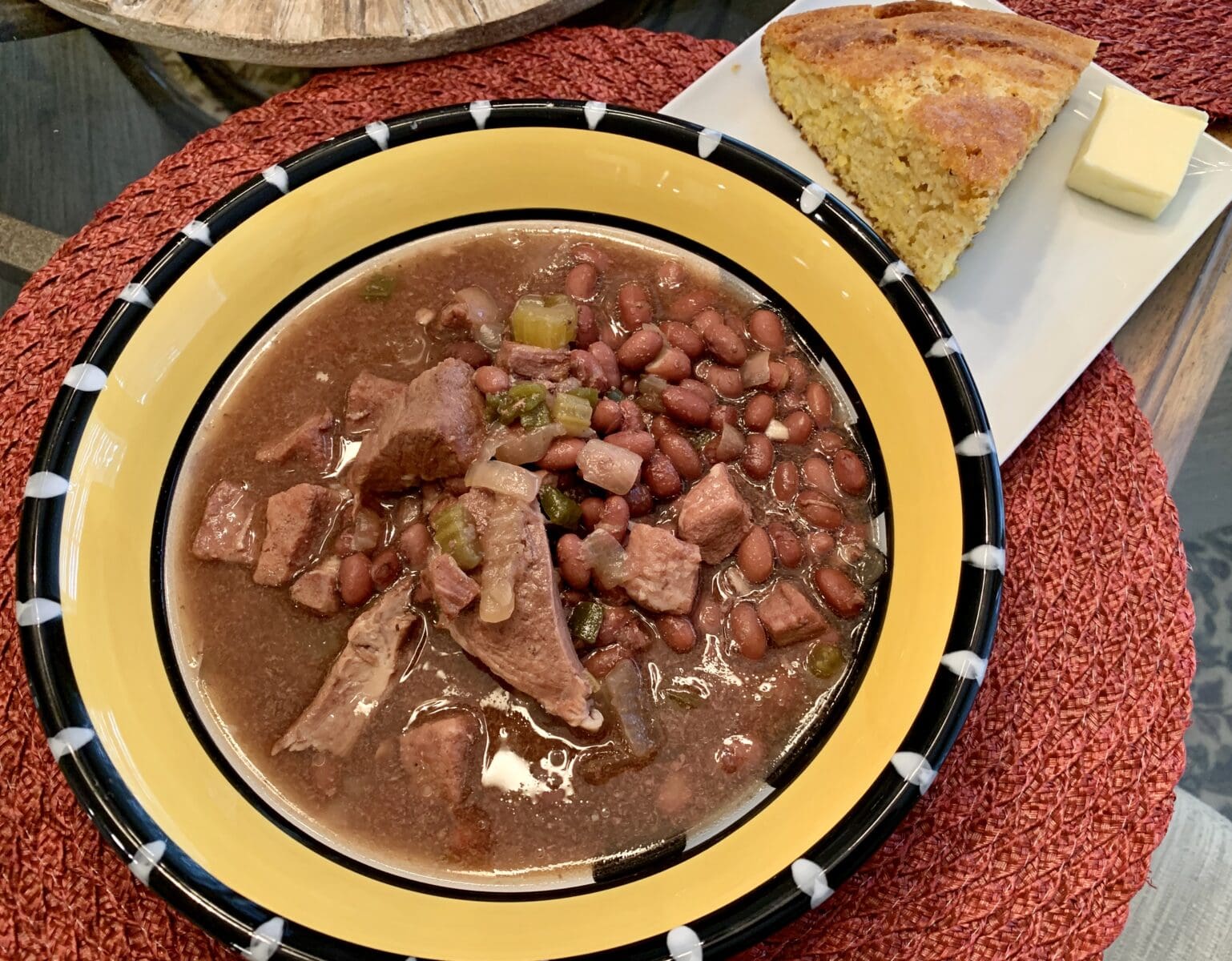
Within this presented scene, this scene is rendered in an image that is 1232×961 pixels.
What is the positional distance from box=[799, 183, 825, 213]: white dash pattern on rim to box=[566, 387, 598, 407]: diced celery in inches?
30.7

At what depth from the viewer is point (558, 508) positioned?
2.53m

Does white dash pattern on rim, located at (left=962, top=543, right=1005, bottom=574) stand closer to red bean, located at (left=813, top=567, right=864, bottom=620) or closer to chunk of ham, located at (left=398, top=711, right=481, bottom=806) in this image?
red bean, located at (left=813, top=567, right=864, bottom=620)

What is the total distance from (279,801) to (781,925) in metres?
1.29

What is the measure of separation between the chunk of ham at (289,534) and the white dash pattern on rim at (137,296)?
61 cm

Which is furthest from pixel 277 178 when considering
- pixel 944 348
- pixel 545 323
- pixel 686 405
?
pixel 944 348

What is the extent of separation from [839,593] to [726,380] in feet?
2.41

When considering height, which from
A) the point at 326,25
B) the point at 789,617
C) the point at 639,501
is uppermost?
the point at 326,25

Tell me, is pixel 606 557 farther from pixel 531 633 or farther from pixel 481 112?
pixel 481 112

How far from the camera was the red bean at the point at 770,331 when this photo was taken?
272 centimetres

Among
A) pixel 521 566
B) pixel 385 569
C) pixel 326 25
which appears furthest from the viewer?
pixel 326 25

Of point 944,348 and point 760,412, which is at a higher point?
point 944,348

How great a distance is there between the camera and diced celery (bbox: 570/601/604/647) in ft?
8.10

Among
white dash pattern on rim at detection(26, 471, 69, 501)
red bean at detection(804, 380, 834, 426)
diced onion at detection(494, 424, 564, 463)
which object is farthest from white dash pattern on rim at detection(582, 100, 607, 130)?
white dash pattern on rim at detection(26, 471, 69, 501)

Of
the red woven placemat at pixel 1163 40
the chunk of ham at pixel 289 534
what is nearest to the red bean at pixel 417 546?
the chunk of ham at pixel 289 534
